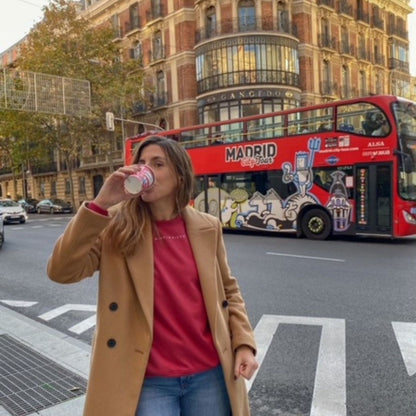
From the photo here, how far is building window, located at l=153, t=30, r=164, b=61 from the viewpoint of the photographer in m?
35.5

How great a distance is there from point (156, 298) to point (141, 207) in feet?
1.32

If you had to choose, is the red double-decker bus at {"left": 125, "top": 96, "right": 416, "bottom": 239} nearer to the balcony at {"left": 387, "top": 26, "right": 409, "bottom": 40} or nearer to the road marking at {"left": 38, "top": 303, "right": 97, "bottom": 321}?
the road marking at {"left": 38, "top": 303, "right": 97, "bottom": 321}

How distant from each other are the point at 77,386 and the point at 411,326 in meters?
3.74

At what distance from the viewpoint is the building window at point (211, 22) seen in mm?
31348

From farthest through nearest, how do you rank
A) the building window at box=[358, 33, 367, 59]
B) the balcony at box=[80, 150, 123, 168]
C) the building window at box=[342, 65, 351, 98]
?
1. the balcony at box=[80, 150, 123, 168]
2. the building window at box=[358, 33, 367, 59]
3. the building window at box=[342, 65, 351, 98]

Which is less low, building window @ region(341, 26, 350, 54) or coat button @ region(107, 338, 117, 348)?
building window @ region(341, 26, 350, 54)

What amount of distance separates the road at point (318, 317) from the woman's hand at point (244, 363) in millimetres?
1546

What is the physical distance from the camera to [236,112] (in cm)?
3002

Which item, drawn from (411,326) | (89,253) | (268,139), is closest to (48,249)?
(268,139)

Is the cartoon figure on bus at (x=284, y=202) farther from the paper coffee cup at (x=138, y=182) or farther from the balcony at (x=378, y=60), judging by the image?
the balcony at (x=378, y=60)

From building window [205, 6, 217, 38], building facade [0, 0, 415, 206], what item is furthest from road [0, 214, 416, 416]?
building window [205, 6, 217, 38]

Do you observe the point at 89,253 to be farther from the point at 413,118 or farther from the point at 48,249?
the point at 413,118

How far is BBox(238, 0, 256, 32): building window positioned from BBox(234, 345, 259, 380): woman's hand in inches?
1213

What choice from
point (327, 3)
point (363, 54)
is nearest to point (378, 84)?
point (363, 54)
